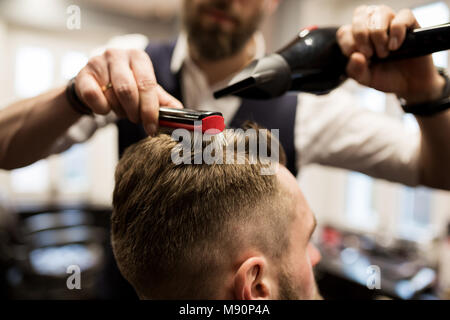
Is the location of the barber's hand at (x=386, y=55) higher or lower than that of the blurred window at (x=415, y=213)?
higher

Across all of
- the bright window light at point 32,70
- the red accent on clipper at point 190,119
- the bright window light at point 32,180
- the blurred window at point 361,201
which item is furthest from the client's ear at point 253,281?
the bright window light at point 32,180

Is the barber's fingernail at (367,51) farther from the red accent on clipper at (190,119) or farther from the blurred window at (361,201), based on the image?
the blurred window at (361,201)

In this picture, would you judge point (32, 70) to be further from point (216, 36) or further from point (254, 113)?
point (254, 113)

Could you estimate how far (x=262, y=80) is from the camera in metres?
0.59

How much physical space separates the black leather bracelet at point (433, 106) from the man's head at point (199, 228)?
36cm

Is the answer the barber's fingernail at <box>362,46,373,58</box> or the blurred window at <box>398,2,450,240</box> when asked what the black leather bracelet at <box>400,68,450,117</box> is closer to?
the barber's fingernail at <box>362,46,373,58</box>

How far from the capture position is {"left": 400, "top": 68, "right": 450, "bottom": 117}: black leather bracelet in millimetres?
734

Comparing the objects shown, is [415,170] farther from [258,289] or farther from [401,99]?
[258,289]

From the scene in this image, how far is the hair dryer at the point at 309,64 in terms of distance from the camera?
0.59 m

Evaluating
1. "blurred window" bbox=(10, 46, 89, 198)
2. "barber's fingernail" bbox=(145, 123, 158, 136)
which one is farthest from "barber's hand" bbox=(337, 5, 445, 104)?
"blurred window" bbox=(10, 46, 89, 198)

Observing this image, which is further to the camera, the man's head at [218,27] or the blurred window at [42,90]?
the blurred window at [42,90]

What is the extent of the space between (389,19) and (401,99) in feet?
0.62
